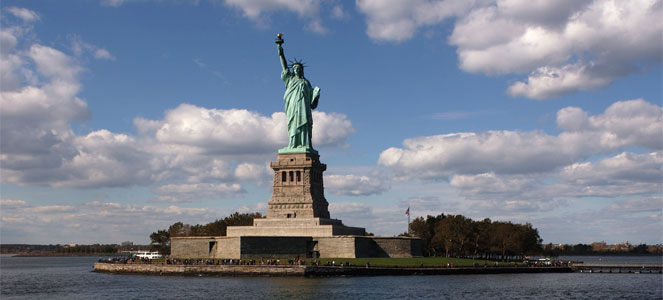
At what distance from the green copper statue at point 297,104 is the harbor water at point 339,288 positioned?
2094 centimetres

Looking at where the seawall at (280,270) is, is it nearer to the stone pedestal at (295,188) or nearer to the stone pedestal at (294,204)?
the stone pedestal at (294,204)

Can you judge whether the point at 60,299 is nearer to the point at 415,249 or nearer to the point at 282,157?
the point at 282,157

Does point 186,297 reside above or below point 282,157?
below

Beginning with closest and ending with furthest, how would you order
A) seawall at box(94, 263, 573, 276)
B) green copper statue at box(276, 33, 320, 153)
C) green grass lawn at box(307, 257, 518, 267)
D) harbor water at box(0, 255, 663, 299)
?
1. harbor water at box(0, 255, 663, 299)
2. seawall at box(94, 263, 573, 276)
3. green grass lawn at box(307, 257, 518, 267)
4. green copper statue at box(276, 33, 320, 153)

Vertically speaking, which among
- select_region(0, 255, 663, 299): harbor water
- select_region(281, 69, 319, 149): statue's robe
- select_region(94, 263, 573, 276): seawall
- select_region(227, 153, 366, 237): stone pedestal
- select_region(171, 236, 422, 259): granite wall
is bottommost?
select_region(0, 255, 663, 299): harbor water

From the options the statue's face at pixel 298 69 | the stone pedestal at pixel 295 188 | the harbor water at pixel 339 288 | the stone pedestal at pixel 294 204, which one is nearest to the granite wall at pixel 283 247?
the stone pedestal at pixel 294 204

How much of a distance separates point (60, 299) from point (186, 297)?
31.3 ft

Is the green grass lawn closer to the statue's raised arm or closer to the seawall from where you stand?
the seawall

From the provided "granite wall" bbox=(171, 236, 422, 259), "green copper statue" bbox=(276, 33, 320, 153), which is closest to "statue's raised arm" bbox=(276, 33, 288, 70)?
"green copper statue" bbox=(276, 33, 320, 153)

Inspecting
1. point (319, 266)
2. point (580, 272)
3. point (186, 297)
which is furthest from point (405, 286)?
point (580, 272)

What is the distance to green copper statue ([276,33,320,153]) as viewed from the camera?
77.0 metres

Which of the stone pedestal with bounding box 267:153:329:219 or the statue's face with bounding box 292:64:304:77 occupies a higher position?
the statue's face with bounding box 292:64:304:77

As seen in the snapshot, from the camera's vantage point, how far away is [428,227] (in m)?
101

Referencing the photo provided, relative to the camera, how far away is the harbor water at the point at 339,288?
4856 cm
